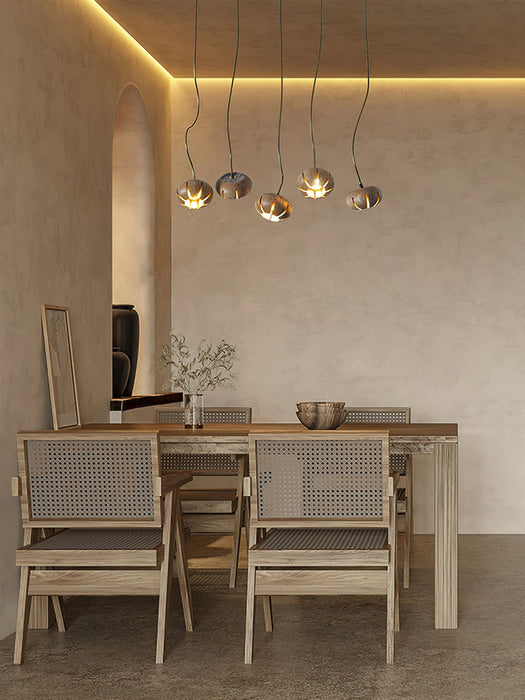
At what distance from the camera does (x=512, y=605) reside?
4.20m

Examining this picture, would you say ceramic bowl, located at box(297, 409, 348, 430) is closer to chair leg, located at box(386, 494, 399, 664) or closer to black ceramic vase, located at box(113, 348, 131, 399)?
chair leg, located at box(386, 494, 399, 664)

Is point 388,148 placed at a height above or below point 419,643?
above

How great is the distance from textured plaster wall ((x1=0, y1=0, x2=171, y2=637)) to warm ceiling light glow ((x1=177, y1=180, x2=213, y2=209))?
677 millimetres

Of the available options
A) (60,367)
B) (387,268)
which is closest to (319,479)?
(60,367)

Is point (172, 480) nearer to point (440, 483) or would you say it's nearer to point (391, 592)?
point (391, 592)

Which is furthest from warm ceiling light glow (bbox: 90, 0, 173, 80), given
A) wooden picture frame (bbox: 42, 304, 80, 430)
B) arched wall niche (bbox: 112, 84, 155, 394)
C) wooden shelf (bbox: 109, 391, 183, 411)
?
wooden shelf (bbox: 109, 391, 183, 411)

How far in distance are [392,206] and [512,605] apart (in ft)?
9.87

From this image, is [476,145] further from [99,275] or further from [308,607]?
[308,607]

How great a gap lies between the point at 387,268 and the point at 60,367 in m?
2.77

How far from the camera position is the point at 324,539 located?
345 cm

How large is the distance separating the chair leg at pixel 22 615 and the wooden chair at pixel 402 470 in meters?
2.03

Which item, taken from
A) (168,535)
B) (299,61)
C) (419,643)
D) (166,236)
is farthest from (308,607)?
(299,61)

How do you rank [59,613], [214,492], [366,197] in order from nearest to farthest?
1. [59,613]
2. [366,197]
3. [214,492]

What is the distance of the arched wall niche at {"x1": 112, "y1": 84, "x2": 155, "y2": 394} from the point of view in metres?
5.94
